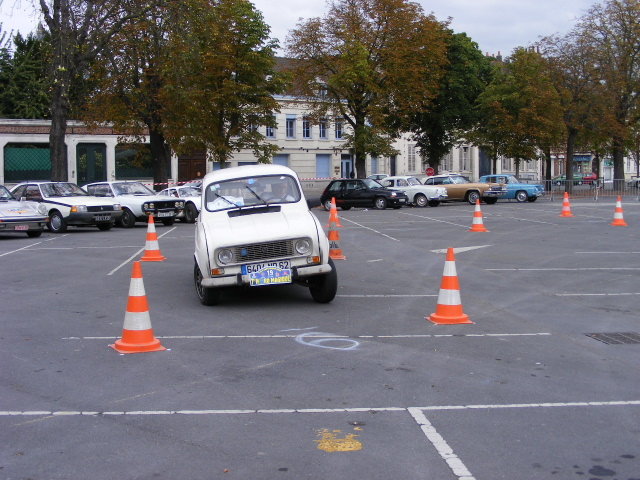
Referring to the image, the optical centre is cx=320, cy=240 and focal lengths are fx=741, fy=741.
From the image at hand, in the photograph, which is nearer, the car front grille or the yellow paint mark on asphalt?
the yellow paint mark on asphalt

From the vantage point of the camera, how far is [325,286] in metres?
9.86

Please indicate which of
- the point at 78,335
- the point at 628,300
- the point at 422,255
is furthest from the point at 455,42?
the point at 78,335

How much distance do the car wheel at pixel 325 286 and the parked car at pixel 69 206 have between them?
1507 cm

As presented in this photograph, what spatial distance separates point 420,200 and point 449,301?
30645 mm

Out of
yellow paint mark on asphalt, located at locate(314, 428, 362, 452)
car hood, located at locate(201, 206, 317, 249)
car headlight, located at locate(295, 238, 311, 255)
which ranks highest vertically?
car hood, located at locate(201, 206, 317, 249)

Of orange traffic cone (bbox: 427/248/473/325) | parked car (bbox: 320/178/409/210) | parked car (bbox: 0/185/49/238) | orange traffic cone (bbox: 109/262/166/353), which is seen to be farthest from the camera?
parked car (bbox: 320/178/409/210)

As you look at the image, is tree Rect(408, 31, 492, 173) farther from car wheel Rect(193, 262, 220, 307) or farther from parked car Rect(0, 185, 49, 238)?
car wheel Rect(193, 262, 220, 307)

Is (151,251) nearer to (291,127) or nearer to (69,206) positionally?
(69,206)

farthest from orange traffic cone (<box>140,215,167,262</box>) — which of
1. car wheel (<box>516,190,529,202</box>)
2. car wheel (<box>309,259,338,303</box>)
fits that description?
car wheel (<box>516,190,529,202</box>)

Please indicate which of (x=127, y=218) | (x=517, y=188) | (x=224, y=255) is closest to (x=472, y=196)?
A: (x=517, y=188)

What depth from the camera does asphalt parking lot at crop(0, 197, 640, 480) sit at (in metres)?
4.54

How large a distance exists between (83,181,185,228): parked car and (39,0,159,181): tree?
3.88 meters

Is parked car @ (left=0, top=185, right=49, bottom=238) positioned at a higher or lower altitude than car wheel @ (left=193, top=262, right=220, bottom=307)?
higher

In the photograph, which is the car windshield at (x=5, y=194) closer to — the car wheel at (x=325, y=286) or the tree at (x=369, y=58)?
the car wheel at (x=325, y=286)
